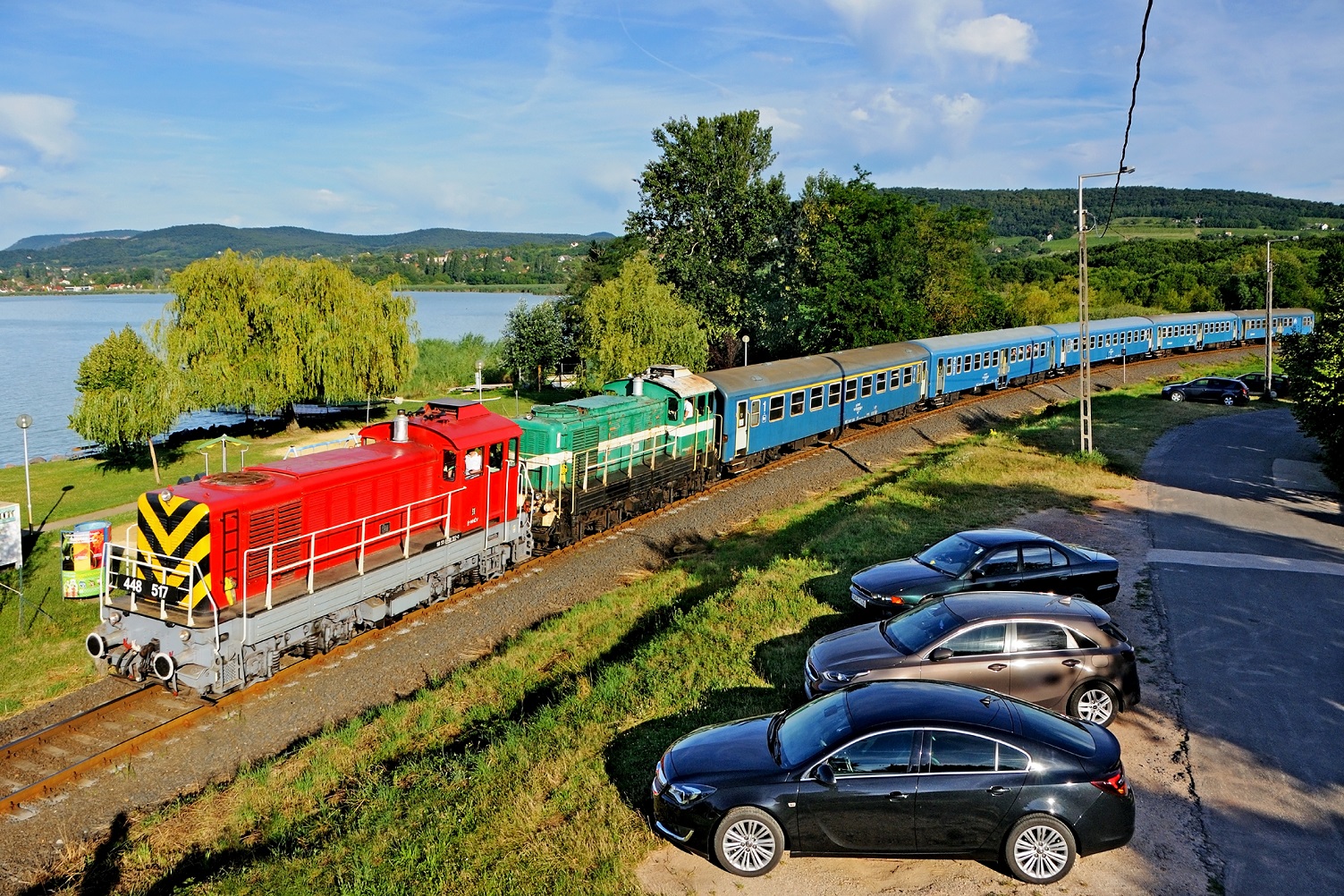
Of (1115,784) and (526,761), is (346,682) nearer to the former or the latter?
(526,761)

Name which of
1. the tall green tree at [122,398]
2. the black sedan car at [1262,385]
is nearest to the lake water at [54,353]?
the tall green tree at [122,398]

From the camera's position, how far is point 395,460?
15.6m

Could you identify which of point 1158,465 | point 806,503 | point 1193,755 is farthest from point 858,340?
point 1193,755

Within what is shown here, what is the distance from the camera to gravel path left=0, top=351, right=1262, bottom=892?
10062 mm

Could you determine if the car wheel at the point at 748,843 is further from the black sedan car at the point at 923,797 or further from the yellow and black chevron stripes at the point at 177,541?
the yellow and black chevron stripes at the point at 177,541

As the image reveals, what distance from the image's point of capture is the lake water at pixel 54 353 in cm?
4397

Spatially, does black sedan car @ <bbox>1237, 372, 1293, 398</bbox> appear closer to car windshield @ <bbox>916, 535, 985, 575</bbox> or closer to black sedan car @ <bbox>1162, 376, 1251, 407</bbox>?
black sedan car @ <bbox>1162, 376, 1251, 407</bbox>

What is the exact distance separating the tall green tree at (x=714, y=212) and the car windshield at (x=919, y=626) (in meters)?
38.4

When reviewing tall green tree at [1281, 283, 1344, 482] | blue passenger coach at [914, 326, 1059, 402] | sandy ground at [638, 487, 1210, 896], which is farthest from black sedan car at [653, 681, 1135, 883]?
blue passenger coach at [914, 326, 1059, 402]

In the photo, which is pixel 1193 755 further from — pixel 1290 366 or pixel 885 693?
pixel 1290 366

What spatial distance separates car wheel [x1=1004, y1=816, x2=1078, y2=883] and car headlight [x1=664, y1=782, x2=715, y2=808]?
9.07 ft

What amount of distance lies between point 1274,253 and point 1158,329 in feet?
194

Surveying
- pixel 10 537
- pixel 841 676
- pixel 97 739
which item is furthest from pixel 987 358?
pixel 97 739

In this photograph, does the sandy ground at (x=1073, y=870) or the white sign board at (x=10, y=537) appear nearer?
the sandy ground at (x=1073, y=870)
